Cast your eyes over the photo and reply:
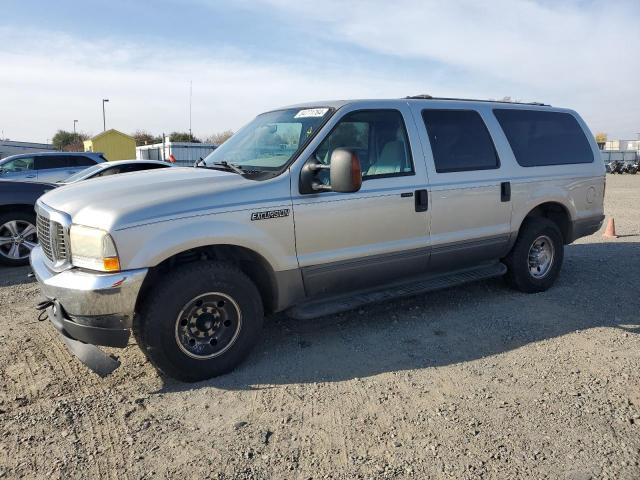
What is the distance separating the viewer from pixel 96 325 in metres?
3.21

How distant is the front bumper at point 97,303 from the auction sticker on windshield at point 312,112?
1.94m

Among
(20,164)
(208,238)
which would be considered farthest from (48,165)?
(208,238)

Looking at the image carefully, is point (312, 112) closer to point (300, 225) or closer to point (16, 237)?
point (300, 225)

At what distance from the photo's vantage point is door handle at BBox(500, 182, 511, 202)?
504 centimetres

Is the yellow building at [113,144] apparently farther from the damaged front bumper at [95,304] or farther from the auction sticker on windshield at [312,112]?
the damaged front bumper at [95,304]

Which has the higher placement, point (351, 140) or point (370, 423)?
point (351, 140)

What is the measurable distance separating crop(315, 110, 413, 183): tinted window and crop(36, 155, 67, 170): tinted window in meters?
12.8

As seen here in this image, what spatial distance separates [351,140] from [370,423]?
7.38 feet

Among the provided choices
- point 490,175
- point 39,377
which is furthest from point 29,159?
point 490,175

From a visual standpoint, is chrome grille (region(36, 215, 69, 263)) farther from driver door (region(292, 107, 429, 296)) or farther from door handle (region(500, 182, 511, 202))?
door handle (region(500, 182, 511, 202))

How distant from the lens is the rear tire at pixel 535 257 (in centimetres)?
541

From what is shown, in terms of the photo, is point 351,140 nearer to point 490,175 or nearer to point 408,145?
point 408,145

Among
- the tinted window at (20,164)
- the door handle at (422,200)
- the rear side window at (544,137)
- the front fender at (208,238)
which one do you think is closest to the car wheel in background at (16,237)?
the front fender at (208,238)

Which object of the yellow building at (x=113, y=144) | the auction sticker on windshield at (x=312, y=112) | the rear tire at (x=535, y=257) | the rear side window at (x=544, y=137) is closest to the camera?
the auction sticker on windshield at (x=312, y=112)
